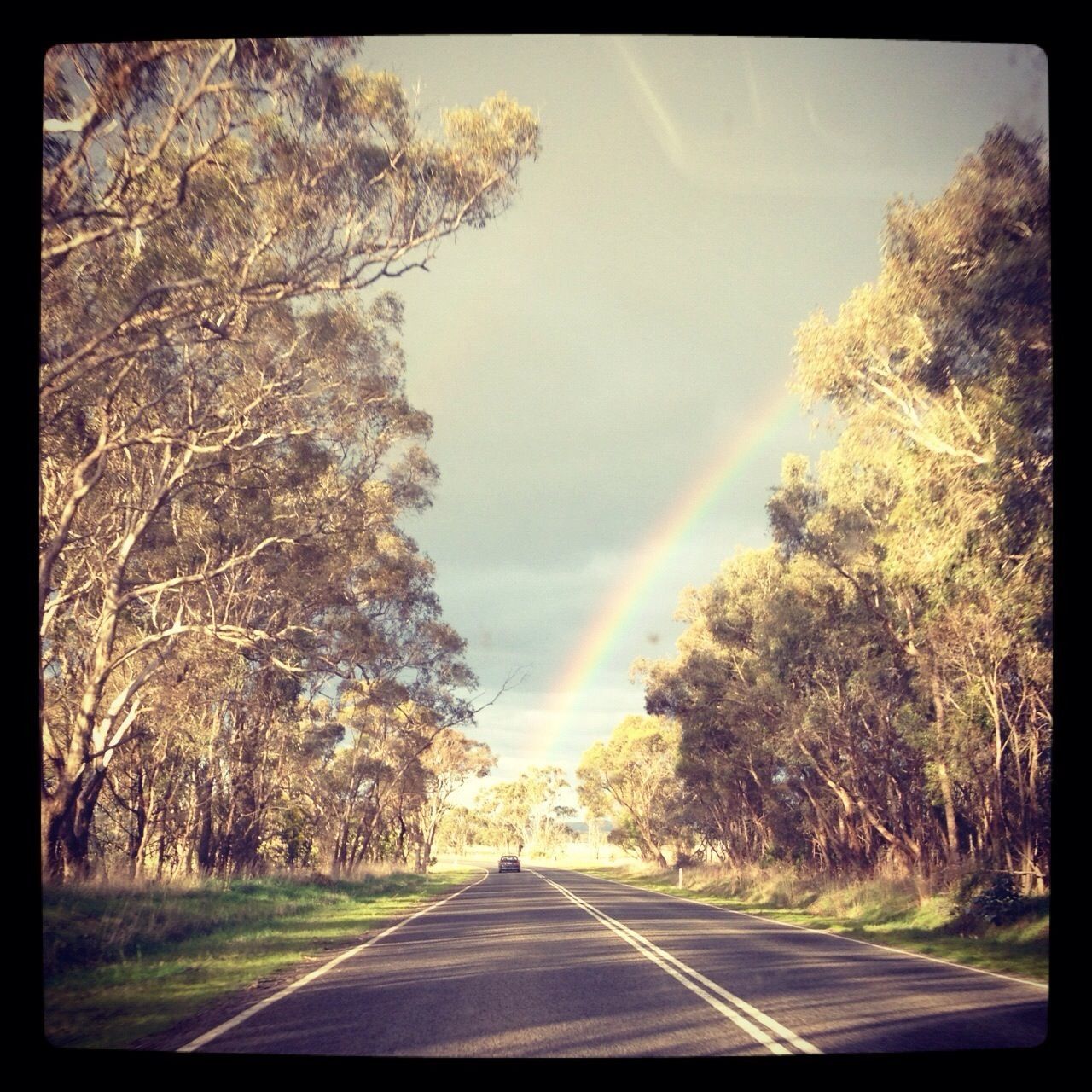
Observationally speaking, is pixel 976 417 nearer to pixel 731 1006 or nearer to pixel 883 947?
pixel 883 947

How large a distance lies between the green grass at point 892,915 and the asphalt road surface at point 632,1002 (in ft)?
3.25

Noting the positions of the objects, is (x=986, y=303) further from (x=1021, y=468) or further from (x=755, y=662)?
(x=755, y=662)

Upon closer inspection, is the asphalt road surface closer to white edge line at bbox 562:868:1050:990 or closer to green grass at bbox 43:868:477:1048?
white edge line at bbox 562:868:1050:990

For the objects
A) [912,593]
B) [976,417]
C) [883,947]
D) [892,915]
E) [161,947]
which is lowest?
[892,915]

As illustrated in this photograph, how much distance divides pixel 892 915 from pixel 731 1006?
44.6 feet

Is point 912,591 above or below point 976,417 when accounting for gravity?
below

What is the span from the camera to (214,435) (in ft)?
66.1

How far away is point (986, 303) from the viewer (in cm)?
1478

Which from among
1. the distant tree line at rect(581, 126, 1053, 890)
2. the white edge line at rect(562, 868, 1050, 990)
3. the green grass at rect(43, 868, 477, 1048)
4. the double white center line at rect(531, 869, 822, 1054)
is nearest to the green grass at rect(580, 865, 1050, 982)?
the white edge line at rect(562, 868, 1050, 990)

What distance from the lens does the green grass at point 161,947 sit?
8.77m

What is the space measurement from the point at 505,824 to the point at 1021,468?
118302 millimetres

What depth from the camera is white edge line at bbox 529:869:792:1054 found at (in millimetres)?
7402

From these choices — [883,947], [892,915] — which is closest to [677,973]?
[883,947]

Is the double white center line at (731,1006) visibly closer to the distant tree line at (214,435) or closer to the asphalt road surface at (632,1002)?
the asphalt road surface at (632,1002)
